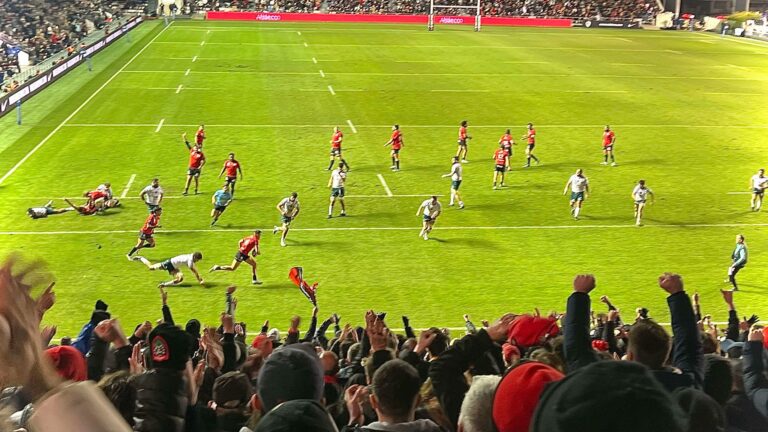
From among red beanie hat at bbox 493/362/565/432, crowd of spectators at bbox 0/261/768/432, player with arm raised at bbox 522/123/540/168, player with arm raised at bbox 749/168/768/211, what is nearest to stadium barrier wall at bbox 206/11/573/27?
player with arm raised at bbox 522/123/540/168

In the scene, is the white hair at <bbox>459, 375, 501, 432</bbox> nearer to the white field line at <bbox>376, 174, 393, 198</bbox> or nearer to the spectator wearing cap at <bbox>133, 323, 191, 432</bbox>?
the spectator wearing cap at <bbox>133, 323, 191, 432</bbox>

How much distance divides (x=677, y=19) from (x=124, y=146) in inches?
2603

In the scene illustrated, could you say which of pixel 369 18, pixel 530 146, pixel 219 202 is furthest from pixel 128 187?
pixel 369 18

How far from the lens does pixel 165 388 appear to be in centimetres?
441

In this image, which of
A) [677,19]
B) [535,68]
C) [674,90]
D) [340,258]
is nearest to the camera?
[340,258]

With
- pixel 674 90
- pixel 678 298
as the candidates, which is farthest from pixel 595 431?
pixel 674 90

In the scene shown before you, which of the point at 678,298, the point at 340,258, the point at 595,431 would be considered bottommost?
the point at 340,258

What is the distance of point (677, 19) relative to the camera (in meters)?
86.2

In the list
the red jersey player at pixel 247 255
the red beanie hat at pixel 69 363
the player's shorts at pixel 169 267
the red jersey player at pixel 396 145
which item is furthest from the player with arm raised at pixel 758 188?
the red beanie hat at pixel 69 363

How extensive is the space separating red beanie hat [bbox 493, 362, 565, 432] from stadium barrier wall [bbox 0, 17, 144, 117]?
39055mm

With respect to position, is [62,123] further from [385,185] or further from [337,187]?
[337,187]

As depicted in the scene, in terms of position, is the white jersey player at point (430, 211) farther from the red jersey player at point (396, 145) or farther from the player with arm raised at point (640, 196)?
the red jersey player at point (396, 145)

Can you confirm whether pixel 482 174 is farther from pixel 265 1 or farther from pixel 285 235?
pixel 265 1

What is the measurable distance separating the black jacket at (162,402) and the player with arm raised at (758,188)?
25424mm
